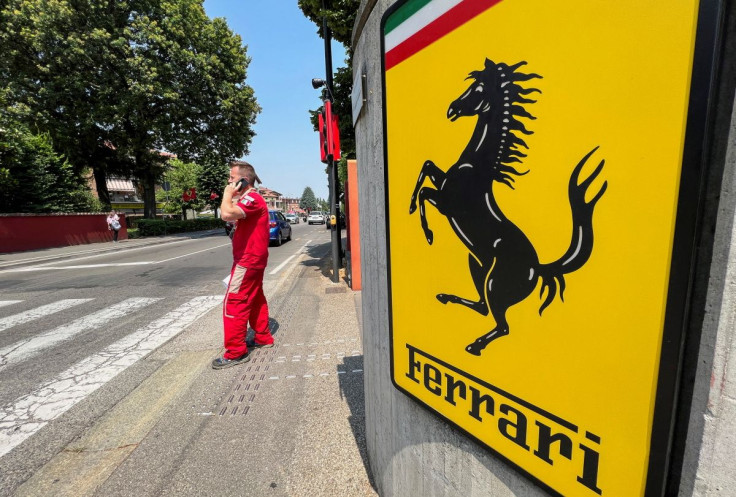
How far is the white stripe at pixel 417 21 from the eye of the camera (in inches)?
43.7

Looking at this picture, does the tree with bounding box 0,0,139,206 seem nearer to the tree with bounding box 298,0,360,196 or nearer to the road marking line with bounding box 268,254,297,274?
the road marking line with bounding box 268,254,297,274

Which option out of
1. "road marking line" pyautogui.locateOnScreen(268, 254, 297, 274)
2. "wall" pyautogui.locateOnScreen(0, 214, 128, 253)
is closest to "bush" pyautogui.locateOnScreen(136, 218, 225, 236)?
"wall" pyautogui.locateOnScreen(0, 214, 128, 253)

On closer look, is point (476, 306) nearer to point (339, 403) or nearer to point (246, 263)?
point (339, 403)

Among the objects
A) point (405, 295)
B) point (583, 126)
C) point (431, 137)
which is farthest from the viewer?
point (405, 295)

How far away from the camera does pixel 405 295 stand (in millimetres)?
1444

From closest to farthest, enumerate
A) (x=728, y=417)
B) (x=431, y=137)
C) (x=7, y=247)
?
(x=728, y=417) → (x=431, y=137) → (x=7, y=247)

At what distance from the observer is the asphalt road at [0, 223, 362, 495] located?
2658 mm

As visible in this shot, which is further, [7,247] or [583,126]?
[7,247]

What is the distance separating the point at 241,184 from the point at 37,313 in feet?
16.2

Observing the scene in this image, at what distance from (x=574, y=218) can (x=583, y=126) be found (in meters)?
0.21

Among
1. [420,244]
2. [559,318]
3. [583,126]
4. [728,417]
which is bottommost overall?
[728,417]

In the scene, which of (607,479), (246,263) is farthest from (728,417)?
(246,263)

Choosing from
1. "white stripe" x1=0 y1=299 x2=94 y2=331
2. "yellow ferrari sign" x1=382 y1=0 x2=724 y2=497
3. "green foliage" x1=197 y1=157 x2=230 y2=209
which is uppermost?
"green foliage" x1=197 y1=157 x2=230 y2=209

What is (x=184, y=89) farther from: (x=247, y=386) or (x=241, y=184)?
(x=247, y=386)
